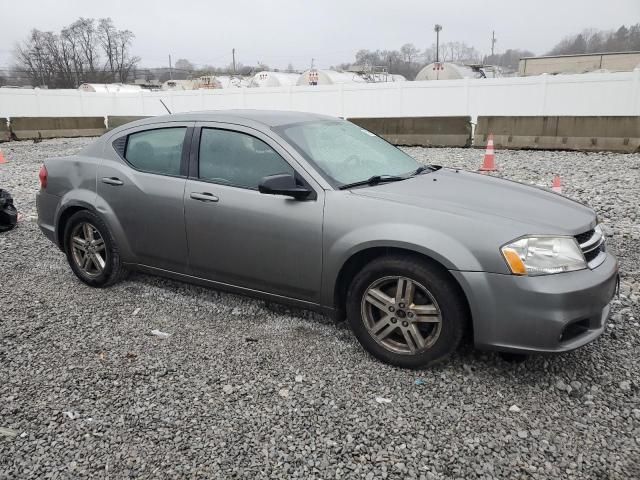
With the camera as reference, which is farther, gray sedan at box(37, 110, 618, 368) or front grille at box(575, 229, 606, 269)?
front grille at box(575, 229, 606, 269)

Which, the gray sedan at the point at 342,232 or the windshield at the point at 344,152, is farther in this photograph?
the windshield at the point at 344,152

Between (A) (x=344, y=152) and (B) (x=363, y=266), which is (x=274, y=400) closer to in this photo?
(B) (x=363, y=266)

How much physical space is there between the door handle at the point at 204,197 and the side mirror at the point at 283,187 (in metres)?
0.53

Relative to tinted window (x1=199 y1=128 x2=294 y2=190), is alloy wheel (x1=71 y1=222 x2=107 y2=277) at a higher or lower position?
lower

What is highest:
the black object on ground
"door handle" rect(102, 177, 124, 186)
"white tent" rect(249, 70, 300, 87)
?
"white tent" rect(249, 70, 300, 87)

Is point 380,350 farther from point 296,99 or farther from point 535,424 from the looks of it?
point 296,99

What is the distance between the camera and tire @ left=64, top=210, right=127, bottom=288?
439 centimetres

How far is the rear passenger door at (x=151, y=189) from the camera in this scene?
3924 mm

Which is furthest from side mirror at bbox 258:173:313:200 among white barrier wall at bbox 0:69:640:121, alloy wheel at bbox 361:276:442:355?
white barrier wall at bbox 0:69:640:121

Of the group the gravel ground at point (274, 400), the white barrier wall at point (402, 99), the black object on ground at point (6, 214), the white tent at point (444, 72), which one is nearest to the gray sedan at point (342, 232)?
the gravel ground at point (274, 400)

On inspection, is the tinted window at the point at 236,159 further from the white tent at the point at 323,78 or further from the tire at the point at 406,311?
the white tent at the point at 323,78

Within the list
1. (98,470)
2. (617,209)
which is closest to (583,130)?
(617,209)

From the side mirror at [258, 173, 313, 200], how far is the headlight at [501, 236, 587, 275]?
4.28 feet

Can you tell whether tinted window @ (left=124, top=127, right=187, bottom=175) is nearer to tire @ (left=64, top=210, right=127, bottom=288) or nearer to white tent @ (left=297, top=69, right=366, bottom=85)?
tire @ (left=64, top=210, right=127, bottom=288)
